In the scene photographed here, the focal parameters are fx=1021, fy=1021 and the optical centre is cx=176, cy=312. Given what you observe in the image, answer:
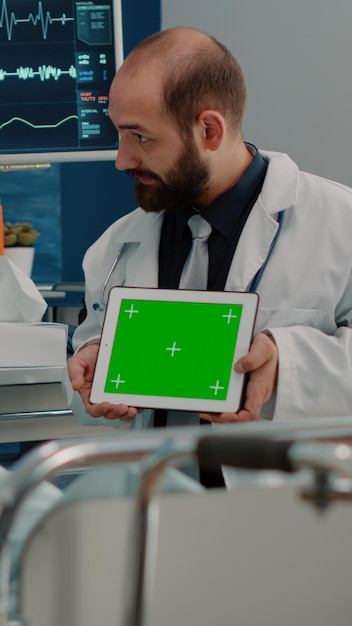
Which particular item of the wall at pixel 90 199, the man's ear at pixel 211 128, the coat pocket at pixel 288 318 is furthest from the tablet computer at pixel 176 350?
the wall at pixel 90 199

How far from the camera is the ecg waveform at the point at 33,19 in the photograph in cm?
213

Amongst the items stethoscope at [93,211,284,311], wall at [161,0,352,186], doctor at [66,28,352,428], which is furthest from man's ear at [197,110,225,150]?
wall at [161,0,352,186]

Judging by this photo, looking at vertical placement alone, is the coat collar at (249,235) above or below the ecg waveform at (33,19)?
below

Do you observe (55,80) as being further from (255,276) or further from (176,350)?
(176,350)

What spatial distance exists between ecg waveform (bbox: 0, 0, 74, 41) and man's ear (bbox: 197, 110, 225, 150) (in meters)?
0.80

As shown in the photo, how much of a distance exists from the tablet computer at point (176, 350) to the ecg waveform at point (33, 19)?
1034 mm

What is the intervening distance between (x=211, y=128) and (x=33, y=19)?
809mm

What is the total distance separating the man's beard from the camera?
1.48 metres

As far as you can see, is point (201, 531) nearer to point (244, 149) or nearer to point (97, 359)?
point (97, 359)

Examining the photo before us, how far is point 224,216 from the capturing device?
1.50 meters

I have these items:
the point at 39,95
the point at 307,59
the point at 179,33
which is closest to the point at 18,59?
the point at 39,95

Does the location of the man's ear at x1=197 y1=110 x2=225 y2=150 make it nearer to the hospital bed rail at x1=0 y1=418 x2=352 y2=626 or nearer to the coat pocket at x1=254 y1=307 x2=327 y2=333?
the coat pocket at x1=254 y1=307 x2=327 y2=333

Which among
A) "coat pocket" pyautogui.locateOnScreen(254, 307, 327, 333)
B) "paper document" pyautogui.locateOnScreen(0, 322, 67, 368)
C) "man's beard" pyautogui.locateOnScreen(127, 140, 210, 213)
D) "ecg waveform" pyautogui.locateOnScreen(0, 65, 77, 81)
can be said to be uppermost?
"man's beard" pyautogui.locateOnScreen(127, 140, 210, 213)

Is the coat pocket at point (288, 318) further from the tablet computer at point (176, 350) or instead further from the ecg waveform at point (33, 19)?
the ecg waveform at point (33, 19)
